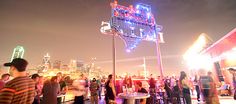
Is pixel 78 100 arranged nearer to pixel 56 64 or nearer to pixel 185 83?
pixel 185 83

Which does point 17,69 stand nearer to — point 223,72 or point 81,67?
point 223,72

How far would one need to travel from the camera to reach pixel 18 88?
2.16 metres

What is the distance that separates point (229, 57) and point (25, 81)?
628 inches

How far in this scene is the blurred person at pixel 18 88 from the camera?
201 cm

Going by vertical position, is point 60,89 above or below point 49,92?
below

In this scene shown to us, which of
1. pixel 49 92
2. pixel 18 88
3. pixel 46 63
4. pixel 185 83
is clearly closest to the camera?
pixel 18 88

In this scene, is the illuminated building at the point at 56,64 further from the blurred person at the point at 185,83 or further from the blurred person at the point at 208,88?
the blurred person at the point at 208,88

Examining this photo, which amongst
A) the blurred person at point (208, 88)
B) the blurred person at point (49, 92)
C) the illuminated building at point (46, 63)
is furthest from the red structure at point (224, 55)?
the illuminated building at point (46, 63)

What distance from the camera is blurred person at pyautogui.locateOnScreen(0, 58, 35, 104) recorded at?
2013 millimetres

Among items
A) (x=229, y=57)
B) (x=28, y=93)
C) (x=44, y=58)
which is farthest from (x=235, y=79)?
(x=44, y=58)

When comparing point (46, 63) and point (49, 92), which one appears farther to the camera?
point (46, 63)

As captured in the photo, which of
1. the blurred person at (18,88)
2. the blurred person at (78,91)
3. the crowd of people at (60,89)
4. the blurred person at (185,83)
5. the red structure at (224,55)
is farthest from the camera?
the red structure at (224,55)

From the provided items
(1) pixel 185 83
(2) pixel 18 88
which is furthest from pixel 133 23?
(2) pixel 18 88

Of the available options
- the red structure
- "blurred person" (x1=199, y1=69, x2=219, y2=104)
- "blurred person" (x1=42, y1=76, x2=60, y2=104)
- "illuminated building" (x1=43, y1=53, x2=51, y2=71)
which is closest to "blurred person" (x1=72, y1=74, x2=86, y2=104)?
"blurred person" (x1=42, y1=76, x2=60, y2=104)
